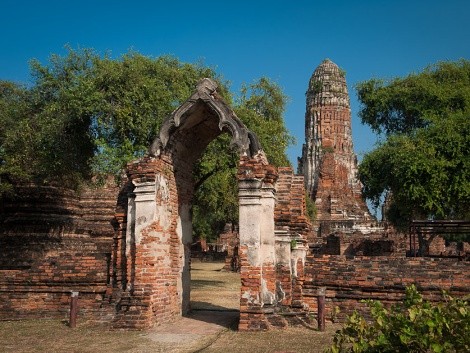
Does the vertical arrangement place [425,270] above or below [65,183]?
Answer: below

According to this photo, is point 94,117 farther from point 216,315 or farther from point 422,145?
point 422,145

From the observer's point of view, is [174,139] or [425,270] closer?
[425,270]

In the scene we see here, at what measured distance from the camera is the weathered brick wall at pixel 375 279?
9891mm

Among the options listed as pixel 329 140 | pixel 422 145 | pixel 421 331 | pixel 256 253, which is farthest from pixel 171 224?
pixel 329 140

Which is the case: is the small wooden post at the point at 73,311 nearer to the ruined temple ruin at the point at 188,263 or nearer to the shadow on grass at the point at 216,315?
the ruined temple ruin at the point at 188,263

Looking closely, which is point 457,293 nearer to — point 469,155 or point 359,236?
point 469,155

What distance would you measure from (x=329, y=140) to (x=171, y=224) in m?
41.1

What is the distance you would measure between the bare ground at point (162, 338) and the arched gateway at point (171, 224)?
19.0 inches

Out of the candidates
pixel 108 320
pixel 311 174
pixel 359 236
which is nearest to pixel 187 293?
pixel 108 320

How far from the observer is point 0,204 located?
18875 mm

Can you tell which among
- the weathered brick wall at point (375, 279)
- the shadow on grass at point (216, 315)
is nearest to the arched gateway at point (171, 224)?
the shadow on grass at point (216, 315)

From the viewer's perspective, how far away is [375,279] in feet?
33.5

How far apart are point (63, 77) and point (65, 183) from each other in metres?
4.98

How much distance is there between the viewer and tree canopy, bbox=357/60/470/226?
20.4 m
